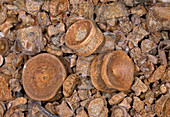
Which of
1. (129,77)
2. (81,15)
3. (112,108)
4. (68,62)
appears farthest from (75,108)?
(81,15)

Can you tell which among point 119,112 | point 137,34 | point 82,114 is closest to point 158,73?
point 137,34

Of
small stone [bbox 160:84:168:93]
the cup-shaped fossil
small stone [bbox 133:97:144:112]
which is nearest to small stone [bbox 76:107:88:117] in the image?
small stone [bbox 133:97:144:112]

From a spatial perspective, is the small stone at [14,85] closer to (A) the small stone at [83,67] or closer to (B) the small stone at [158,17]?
(A) the small stone at [83,67]

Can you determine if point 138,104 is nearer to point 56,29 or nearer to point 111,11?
point 111,11

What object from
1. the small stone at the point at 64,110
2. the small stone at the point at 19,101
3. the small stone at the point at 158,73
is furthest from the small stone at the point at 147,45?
the small stone at the point at 19,101

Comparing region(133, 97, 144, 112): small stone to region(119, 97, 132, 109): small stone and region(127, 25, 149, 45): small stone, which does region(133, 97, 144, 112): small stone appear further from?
region(127, 25, 149, 45): small stone
